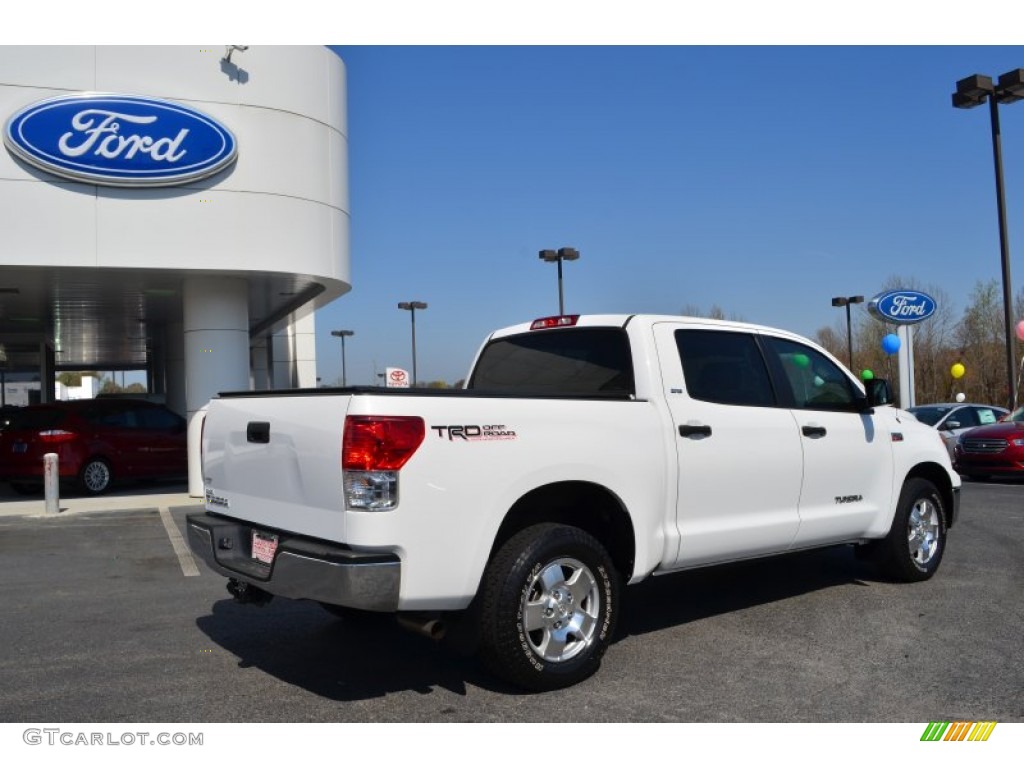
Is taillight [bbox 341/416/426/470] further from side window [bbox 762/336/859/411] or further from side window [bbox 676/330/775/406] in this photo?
side window [bbox 762/336/859/411]

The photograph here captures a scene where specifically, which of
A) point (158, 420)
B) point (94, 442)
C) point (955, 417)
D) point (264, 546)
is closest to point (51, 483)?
point (94, 442)

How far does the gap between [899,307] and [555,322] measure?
61.1 feet

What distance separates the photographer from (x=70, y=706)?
4457 mm

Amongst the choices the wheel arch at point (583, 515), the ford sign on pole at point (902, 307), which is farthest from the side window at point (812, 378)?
the ford sign on pole at point (902, 307)

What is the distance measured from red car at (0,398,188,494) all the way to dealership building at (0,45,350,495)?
1.84 metres

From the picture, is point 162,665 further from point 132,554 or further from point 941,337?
point 941,337

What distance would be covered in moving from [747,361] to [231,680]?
365 centimetres

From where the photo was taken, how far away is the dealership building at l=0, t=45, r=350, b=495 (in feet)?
39.0

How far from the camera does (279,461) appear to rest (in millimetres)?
4539

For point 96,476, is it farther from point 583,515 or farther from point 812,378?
point 812,378

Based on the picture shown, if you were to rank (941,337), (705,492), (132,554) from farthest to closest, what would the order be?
1. (941,337)
2. (132,554)
3. (705,492)

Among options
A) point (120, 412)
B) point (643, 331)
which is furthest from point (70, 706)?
point (120, 412)

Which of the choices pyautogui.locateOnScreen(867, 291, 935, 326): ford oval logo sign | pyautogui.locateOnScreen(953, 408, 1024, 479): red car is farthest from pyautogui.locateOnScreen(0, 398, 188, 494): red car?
pyautogui.locateOnScreen(867, 291, 935, 326): ford oval logo sign

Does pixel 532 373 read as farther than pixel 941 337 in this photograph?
No
